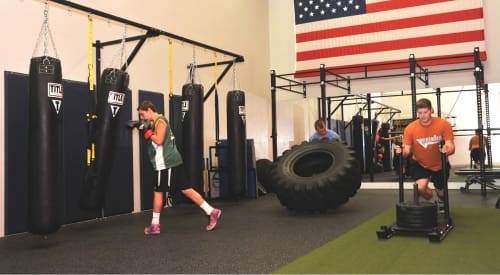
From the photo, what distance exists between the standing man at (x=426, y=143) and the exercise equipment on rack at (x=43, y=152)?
3363mm

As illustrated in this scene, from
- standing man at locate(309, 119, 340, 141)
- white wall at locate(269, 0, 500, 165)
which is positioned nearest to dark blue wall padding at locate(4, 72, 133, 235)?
standing man at locate(309, 119, 340, 141)

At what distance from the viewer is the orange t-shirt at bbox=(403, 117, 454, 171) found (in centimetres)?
457

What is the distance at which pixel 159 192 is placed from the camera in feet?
15.5

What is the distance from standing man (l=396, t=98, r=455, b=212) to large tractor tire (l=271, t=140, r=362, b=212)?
104 centimetres

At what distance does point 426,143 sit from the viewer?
15.5ft

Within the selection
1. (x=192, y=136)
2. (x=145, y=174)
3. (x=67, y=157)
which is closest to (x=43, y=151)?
(x=67, y=157)

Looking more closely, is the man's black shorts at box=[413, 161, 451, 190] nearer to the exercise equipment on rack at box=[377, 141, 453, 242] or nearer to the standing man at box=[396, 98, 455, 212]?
the standing man at box=[396, 98, 455, 212]

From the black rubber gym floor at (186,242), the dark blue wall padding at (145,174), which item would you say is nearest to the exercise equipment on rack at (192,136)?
the black rubber gym floor at (186,242)

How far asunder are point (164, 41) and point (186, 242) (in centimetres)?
419

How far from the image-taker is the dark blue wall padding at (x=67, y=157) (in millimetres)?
5020

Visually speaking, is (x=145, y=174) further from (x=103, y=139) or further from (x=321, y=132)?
(x=321, y=132)

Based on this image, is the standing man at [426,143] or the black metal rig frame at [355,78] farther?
the black metal rig frame at [355,78]

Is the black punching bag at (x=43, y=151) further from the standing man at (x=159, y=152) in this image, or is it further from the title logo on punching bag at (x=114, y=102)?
the standing man at (x=159, y=152)

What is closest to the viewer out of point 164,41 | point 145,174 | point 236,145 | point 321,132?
point 145,174
